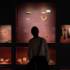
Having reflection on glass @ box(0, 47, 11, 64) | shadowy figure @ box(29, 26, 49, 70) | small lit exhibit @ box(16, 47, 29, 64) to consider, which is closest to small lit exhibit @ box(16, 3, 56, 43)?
small lit exhibit @ box(16, 47, 29, 64)

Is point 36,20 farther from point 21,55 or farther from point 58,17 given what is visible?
point 21,55

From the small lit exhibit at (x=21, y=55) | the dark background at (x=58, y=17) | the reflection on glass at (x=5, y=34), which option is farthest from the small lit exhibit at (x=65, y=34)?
the reflection on glass at (x=5, y=34)

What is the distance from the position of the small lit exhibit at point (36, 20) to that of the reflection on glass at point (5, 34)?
1.16 feet

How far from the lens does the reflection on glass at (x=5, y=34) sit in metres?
12.8

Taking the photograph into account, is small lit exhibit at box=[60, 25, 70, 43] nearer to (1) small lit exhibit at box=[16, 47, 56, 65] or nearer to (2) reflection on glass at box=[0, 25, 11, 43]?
(1) small lit exhibit at box=[16, 47, 56, 65]

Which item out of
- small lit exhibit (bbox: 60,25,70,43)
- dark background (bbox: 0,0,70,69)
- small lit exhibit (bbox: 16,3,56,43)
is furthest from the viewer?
small lit exhibit (bbox: 16,3,56,43)

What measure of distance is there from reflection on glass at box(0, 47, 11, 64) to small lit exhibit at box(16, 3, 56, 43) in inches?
23.1

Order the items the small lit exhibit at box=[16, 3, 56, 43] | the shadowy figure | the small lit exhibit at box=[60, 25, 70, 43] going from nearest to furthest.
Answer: the shadowy figure, the small lit exhibit at box=[60, 25, 70, 43], the small lit exhibit at box=[16, 3, 56, 43]

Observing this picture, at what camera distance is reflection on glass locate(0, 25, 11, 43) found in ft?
42.1

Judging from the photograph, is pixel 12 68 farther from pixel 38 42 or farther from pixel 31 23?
pixel 38 42

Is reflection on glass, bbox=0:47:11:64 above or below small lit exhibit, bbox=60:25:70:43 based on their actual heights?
below

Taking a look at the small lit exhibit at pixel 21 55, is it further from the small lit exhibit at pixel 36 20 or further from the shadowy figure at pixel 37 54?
the shadowy figure at pixel 37 54

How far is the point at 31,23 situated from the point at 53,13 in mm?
898

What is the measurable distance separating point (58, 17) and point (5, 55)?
93.0 inches
